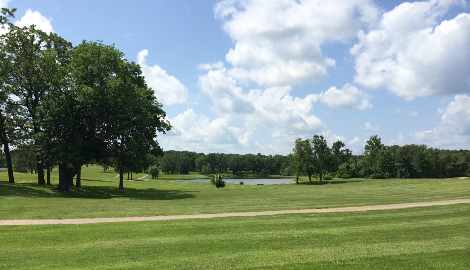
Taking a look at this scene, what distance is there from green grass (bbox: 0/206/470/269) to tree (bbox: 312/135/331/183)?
5426 cm

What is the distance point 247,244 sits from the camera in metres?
10.2

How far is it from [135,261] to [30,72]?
32.9m

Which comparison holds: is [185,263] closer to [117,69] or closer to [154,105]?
[117,69]

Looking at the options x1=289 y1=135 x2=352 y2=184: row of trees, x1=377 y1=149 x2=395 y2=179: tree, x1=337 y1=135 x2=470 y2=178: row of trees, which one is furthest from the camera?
x1=337 y1=135 x2=470 y2=178: row of trees

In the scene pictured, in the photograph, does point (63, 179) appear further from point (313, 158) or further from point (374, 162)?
point (374, 162)

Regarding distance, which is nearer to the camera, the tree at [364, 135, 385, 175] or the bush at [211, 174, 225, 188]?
the bush at [211, 174, 225, 188]

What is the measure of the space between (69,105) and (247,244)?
2813cm

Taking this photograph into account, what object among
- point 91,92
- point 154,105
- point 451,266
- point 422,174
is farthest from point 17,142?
point 422,174

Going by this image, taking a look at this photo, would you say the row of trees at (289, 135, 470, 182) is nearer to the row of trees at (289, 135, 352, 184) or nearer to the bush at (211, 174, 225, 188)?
the row of trees at (289, 135, 352, 184)

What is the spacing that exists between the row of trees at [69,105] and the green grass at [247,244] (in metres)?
19.9

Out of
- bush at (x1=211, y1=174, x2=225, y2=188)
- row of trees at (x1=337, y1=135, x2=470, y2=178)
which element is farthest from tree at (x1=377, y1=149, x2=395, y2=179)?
bush at (x1=211, y1=174, x2=225, y2=188)

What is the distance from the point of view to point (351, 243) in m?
10.4

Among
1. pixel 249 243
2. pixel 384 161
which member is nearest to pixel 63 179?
pixel 249 243

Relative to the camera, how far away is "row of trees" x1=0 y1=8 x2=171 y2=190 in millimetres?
30875
